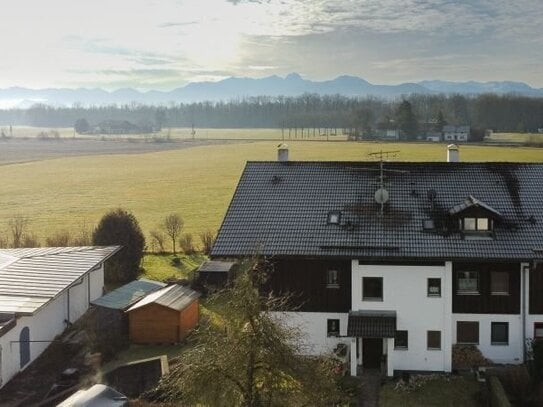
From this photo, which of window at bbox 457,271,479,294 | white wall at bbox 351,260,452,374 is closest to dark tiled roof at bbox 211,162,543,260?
white wall at bbox 351,260,452,374

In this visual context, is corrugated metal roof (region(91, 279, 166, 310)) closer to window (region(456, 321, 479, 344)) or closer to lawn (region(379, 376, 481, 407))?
lawn (region(379, 376, 481, 407))

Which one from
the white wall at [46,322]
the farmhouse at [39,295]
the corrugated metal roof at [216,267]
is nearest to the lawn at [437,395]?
the farmhouse at [39,295]

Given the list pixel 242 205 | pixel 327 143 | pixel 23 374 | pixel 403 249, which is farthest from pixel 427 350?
pixel 327 143

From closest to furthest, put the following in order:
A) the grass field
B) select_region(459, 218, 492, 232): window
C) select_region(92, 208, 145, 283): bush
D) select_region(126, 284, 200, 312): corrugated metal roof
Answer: select_region(459, 218, 492, 232): window, select_region(126, 284, 200, 312): corrugated metal roof, select_region(92, 208, 145, 283): bush, the grass field

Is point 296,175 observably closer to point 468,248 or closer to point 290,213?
point 290,213

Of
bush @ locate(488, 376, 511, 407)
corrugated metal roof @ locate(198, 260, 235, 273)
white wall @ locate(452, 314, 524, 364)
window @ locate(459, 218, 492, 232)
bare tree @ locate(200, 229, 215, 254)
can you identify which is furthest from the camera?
bare tree @ locate(200, 229, 215, 254)

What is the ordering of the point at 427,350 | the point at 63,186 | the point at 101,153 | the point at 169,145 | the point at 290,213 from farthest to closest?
the point at 169,145
the point at 101,153
the point at 63,186
the point at 290,213
the point at 427,350
